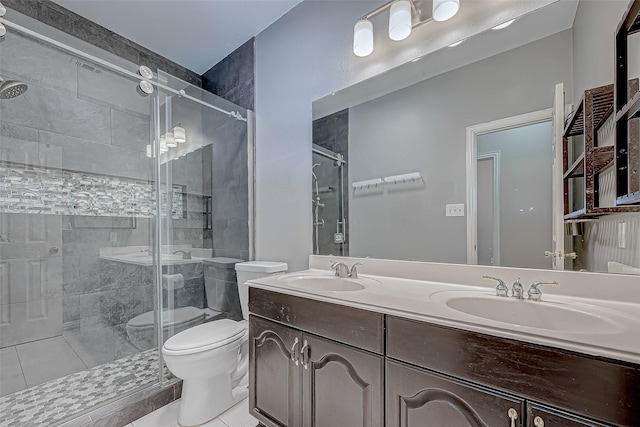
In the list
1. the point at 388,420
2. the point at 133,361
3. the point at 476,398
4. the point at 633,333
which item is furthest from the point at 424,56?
the point at 133,361

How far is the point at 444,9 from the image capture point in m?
1.30

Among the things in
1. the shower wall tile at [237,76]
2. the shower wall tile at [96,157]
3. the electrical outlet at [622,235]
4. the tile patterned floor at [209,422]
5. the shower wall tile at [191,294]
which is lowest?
the tile patterned floor at [209,422]

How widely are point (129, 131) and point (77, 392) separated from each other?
185cm

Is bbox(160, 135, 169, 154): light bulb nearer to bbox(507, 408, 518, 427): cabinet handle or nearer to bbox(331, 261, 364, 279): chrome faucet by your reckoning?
bbox(331, 261, 364, 279): chrome faucet

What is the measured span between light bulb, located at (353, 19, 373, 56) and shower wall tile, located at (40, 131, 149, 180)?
5.96 feet

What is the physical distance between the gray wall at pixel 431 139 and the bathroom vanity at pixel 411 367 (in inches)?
10.2

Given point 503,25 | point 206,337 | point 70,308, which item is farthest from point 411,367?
point 70,308

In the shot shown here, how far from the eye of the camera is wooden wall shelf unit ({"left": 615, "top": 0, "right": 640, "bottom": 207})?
0.69 m

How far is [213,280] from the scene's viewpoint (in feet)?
7.45

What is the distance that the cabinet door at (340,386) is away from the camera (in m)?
0.95

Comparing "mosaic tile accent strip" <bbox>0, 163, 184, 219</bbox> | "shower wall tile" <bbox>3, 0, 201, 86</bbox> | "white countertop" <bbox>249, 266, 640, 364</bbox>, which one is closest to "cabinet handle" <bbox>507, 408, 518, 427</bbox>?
"white countertop" <bbox>249, 266, 640, 364</bbox>

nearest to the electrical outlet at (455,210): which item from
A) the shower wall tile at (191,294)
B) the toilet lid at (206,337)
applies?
the toilet lid at (206,337)

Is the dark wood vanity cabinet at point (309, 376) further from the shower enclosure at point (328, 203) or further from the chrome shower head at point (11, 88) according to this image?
the chrome shower head at point (11, 88)

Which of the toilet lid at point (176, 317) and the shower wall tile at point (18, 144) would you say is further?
the toilet lid at point (176, 317)
